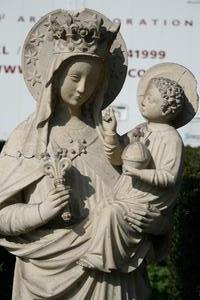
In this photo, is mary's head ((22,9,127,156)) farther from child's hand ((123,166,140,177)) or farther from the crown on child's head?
child's hand ((123,166,140,177))

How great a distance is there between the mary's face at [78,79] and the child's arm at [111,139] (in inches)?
7.1

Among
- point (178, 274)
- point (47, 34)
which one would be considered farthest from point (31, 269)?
point (178, 274)

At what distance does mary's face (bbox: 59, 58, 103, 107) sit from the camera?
4785 mm

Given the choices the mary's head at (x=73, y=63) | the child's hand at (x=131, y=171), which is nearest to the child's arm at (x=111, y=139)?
the mary's head at (x=73, y=63)

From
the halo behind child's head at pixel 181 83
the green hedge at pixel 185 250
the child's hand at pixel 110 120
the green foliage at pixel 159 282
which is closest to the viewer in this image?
the child's hand at pixel 110 120

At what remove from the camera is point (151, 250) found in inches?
196

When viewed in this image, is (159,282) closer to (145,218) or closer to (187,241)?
(187,241)

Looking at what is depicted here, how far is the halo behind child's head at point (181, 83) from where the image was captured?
4.98 meters

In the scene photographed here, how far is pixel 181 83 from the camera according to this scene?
4.98m

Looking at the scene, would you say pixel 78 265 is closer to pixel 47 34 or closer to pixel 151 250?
pixel 151 250

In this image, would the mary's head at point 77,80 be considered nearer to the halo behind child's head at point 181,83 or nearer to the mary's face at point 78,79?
the mary's face at point 78,79

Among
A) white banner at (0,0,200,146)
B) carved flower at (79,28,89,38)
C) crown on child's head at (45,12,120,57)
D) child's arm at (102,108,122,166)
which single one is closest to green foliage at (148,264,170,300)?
white banner at (0,0,200,146)

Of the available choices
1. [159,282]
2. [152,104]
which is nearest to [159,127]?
[152,104]

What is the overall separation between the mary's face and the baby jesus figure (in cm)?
20
